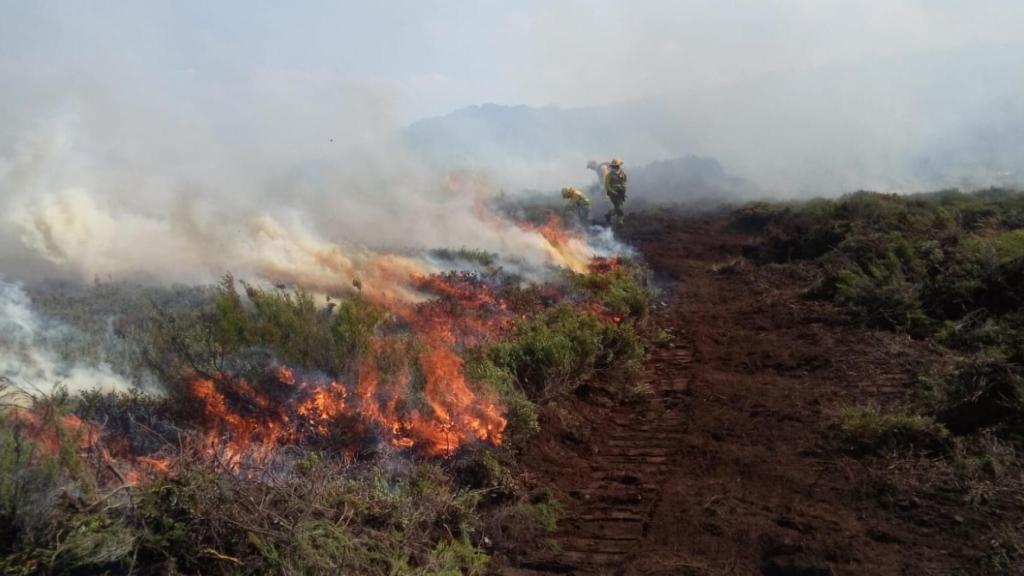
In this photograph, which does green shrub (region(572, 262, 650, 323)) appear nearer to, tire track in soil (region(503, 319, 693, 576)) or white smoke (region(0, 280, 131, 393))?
tire track in soil (region(503, 319, 693, 576))

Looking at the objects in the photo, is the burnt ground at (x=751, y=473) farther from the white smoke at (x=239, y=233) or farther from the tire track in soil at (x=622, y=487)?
the white smoke at (x=239, y=233)

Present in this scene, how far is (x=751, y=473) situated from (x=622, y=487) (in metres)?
1.25

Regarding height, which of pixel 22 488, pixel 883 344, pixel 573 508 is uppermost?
pixel 22 488

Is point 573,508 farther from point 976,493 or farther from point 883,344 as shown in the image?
point 883,344

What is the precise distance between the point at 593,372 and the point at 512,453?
117 inches

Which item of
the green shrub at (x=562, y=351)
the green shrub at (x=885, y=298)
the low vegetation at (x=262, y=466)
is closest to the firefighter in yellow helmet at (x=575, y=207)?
the green shrub at (x=885, y=298)

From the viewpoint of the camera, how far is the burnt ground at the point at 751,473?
5.27 metres

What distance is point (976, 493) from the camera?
18.5ft

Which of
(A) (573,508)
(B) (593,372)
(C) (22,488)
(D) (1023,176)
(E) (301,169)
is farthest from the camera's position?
(D) (1023,176)

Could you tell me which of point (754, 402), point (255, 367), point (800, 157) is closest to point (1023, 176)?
point (800, 157)

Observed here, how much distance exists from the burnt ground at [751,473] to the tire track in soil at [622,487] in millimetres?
19

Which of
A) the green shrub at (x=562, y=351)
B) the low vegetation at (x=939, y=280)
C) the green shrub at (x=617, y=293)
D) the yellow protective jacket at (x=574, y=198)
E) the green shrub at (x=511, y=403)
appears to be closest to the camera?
the low vegetation at (x=939, y=280)

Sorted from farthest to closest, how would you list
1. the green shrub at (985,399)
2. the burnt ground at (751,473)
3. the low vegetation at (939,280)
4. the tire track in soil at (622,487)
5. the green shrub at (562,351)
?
1. the green shrub at (562,351)
2. the low vegetation at (939,280)
3. the green shrub at (985,399)
4. the tire track in soil at (622,487)
5. the burnt ground at (751,473)

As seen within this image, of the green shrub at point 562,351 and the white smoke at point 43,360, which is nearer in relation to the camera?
the white smoke at point 43,360
